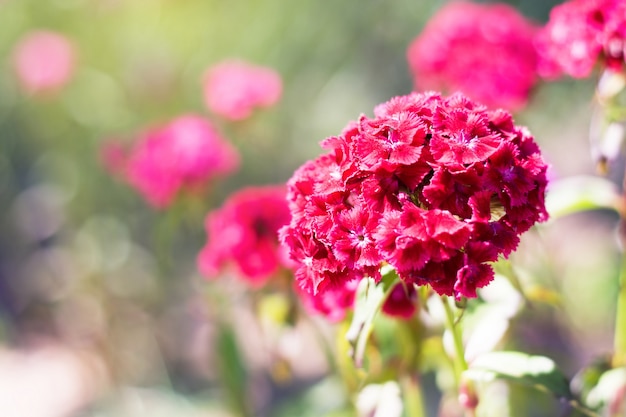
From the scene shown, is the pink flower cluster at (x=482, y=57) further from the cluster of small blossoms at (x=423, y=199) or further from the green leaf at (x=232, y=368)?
the green leaf at (x=232, y=368)

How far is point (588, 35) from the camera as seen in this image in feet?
4.17

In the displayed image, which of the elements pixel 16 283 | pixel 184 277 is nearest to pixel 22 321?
pixel 16 283

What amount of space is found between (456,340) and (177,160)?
110 cm

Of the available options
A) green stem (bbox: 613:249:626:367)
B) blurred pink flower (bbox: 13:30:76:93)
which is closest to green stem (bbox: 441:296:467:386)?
green stem (bbox: 613:249:626:367)

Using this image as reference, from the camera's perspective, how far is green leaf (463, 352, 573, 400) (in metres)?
1.05

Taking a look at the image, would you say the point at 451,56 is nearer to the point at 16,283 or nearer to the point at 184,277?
the point at 184,277

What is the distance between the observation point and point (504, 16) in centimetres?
184

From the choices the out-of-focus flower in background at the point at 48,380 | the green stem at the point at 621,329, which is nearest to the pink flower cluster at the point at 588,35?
the green stem at the point at 621,329

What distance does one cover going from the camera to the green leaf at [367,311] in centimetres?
97

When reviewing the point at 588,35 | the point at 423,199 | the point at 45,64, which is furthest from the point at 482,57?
the point at 45,64

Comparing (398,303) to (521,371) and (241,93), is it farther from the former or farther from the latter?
(241,93)

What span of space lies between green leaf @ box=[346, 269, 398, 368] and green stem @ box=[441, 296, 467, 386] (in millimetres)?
84

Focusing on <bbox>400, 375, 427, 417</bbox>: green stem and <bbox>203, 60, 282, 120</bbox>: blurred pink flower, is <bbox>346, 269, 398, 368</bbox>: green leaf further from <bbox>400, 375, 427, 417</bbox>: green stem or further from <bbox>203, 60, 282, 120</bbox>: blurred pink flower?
<bbox>203, 60, 282, 120</bbox>: blurred pink flower

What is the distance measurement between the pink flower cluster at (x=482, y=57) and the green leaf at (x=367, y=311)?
0.83 metres
